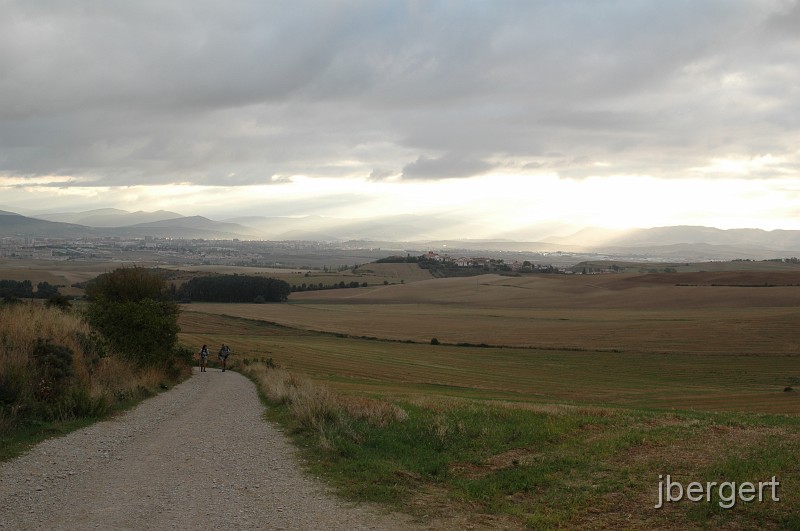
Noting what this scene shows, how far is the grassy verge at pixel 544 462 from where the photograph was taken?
26.0 ft

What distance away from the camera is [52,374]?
1571 centimetres

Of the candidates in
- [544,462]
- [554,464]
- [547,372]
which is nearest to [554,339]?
[547,372]

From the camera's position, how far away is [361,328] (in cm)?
7888

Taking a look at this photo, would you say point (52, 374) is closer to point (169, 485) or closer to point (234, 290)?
point (169, 485)

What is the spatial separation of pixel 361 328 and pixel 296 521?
71.2 metres

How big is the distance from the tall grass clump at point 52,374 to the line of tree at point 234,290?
93.3 meters

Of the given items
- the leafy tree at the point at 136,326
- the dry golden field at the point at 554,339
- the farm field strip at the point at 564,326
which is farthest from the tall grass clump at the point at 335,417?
the farm field strip at the point at 564,326

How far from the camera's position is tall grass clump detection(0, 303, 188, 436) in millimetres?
13703

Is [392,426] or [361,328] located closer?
[392,426]

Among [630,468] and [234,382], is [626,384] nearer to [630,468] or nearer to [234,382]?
[234,382]

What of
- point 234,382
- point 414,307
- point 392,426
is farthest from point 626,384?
point 414,307

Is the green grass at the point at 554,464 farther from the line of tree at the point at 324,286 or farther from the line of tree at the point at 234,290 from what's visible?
the line of tree at the point at 324,286

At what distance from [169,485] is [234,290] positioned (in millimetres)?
108625

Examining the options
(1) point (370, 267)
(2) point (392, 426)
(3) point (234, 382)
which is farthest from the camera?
(1) point (370, 267)
